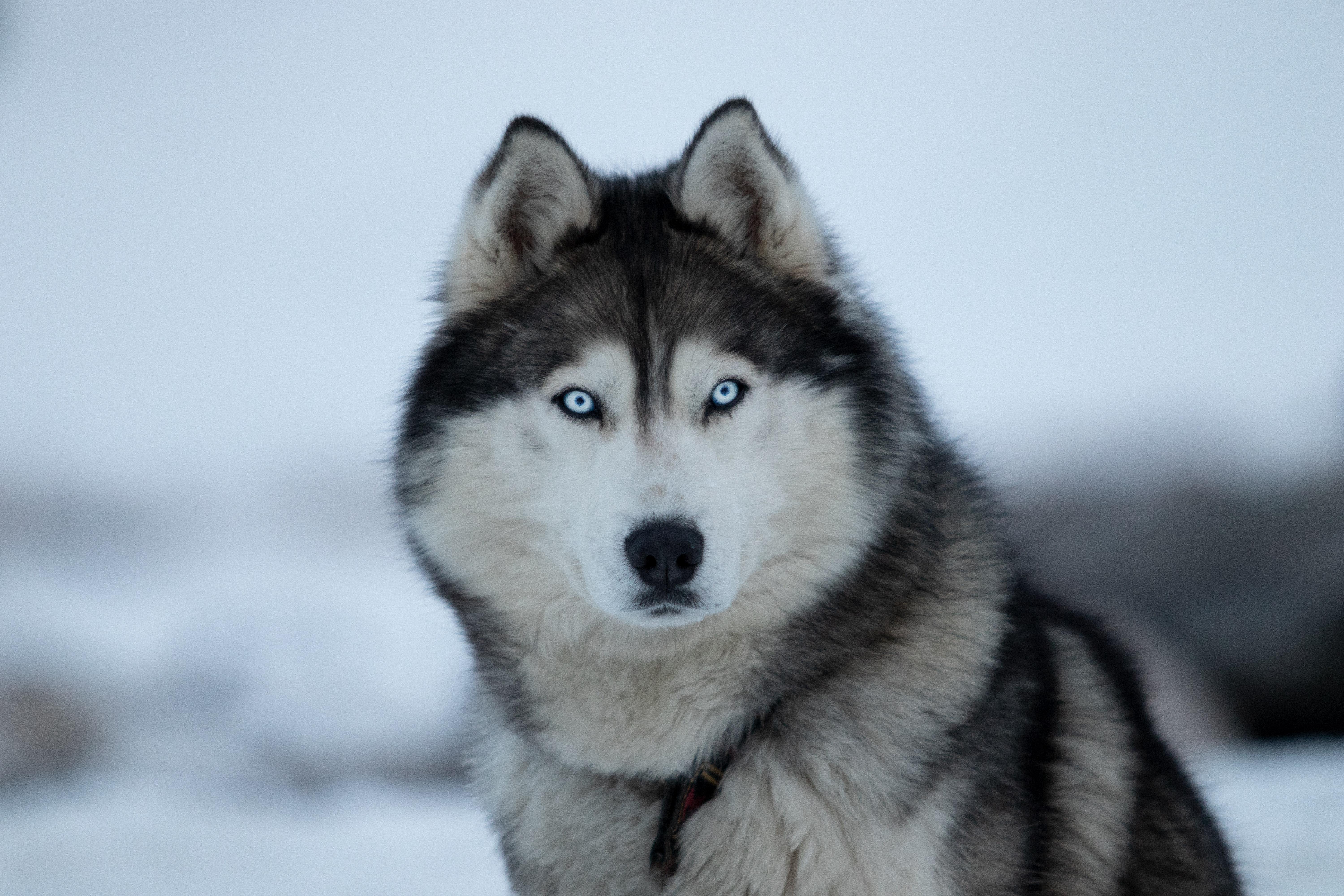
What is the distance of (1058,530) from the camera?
371 inches

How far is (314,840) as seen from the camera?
4598 mm

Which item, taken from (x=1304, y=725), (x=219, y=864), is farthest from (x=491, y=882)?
(x=1304, y=725)

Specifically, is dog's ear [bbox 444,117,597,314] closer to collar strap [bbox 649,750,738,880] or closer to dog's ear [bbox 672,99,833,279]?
dog's ear [bbox 672,99,833,279]

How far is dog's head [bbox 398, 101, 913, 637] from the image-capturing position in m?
2.05

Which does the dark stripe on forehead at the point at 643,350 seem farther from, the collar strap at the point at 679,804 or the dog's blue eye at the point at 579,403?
the collar strap at the point at 679,804

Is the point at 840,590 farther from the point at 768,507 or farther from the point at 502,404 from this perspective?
the point at 502,404

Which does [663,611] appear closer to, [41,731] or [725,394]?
[725,394]

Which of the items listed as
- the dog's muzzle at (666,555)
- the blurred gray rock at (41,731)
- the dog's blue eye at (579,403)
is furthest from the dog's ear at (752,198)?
the blurred gray rock at (41,731)

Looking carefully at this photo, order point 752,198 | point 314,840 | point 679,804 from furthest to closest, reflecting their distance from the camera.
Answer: point 314,840 < point 752,198 < point 679,804

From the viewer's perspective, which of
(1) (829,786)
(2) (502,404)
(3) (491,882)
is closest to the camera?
(1) (829,786)

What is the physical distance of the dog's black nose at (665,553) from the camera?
1942mm

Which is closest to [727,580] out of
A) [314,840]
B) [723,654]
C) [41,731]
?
[723,654]

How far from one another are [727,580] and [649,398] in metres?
0.46

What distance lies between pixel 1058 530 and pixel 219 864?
7.98 metres
